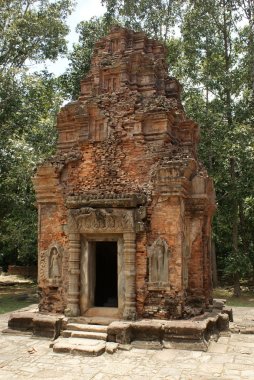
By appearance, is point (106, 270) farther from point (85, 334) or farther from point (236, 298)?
point (236, 298)

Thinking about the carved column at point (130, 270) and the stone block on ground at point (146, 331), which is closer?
the stone block on ground at point (146, 331)

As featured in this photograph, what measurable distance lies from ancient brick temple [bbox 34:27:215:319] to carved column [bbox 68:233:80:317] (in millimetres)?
23

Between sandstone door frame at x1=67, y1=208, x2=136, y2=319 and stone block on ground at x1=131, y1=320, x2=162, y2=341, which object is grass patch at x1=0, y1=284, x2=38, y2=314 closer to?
sandstone door frame at x1=67, y1=208, x2=136, y2=319

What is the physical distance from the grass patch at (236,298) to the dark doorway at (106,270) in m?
6.54

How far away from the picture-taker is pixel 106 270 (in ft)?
38.8

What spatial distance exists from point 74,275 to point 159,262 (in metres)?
2.02

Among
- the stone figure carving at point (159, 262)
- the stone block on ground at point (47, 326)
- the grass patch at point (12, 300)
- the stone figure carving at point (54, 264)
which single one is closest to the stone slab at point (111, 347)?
the stone block on ground at point (47, 326)

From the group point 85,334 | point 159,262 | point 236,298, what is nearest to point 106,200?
point 159,262

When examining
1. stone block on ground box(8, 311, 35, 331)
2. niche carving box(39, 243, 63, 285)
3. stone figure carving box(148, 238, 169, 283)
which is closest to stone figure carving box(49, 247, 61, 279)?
niche carving box(39, 243, 63, 285)

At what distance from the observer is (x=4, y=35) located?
1836 centimetres

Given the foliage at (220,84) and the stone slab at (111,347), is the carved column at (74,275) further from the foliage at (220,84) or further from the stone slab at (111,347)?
the foliage at (220,84)

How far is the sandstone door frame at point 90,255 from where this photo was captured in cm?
880

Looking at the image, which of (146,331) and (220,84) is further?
(220,84)

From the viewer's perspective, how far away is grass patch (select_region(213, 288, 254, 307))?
16.4 m
